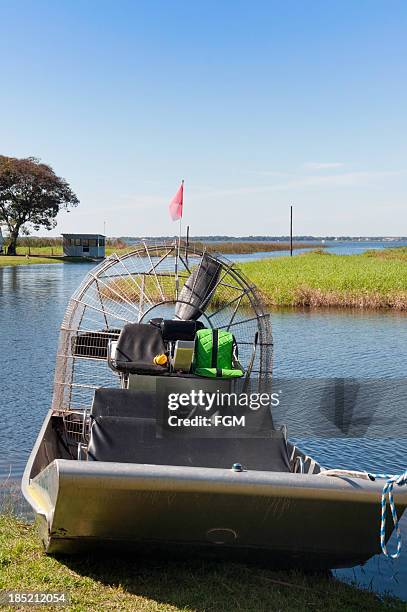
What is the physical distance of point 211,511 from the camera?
19.4ft

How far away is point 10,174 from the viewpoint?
75938 mm

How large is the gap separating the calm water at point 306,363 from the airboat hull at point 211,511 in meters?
1.26

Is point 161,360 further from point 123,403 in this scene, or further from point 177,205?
point 177,205

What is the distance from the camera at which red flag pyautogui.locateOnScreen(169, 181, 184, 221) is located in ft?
37.1

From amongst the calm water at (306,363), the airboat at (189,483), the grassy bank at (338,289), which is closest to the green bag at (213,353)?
the airboat at (189,483)

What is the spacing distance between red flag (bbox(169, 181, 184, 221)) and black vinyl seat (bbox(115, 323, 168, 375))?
2409 millimetres

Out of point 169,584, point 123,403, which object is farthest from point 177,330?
point 169,584

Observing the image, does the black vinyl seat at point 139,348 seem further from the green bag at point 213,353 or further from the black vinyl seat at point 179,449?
the black vinyl seat at point 179,449

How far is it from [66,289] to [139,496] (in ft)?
114

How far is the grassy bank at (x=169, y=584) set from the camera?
586 cm

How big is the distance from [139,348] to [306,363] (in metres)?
9.34

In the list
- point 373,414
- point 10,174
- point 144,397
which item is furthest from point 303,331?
point 10,174

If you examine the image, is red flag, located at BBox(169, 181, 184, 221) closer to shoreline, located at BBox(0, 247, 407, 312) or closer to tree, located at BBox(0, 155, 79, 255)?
shoreline, located at BBox(0, 247, 407, 312)

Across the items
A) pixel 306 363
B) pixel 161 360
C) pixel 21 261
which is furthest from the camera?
pixel 21 261
